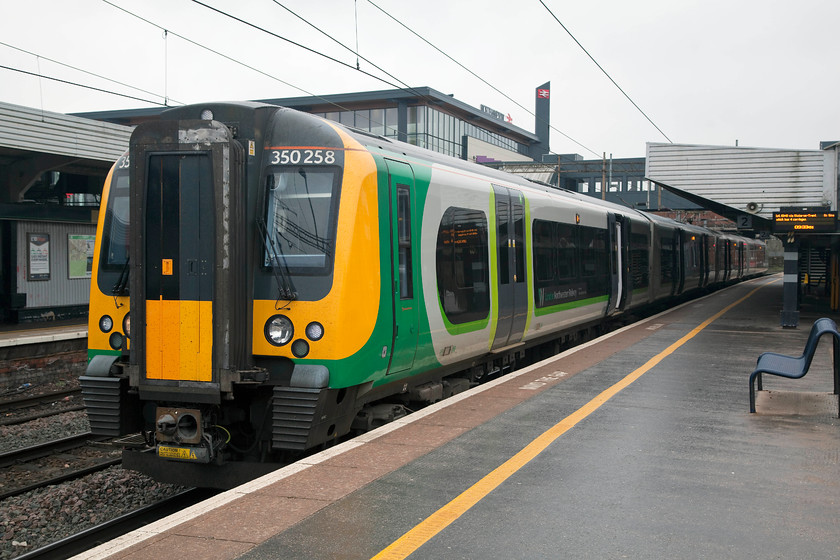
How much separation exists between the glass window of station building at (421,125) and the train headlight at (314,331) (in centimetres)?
4562

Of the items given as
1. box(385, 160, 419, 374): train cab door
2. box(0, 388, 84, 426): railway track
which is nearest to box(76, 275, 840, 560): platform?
box(385, 160, 419, 374): train cab door

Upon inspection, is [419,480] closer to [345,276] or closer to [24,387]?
[345,276]

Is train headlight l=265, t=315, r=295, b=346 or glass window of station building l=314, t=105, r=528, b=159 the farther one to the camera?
glass window of station building l=314, t=105, r=528, b=159

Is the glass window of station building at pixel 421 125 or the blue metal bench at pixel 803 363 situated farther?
the glass window of station building at pixel 421 125

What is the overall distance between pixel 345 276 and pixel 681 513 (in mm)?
3004

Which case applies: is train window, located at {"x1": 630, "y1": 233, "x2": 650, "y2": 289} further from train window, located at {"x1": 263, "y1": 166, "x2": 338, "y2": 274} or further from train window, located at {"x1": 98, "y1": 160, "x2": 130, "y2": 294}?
train window, located at {"x1": 98, "y1": 160, "x2": 130, "y2": 294}

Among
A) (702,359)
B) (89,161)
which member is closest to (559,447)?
(702,359)

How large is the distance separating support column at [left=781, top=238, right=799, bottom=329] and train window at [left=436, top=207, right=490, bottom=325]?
1096 cm

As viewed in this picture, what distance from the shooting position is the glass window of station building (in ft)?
176

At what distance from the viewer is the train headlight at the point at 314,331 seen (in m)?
6.17

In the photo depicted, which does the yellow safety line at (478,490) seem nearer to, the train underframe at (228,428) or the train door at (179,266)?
the train underframe at (228,428)

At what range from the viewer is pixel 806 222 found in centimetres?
1778

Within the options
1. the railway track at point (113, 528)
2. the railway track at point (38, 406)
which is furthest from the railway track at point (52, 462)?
the railway track at point (38, 406)

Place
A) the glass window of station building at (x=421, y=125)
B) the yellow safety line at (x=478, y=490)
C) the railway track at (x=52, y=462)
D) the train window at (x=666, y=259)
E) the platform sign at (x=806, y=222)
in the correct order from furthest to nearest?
the glass window of station building at (x=421, y=125) < the train window at (x=666, y=259) < the platform sign at (x=806, y=222) < the railway track at (x=52, y=462) < the yellow safety line at (x=478, y=490)
